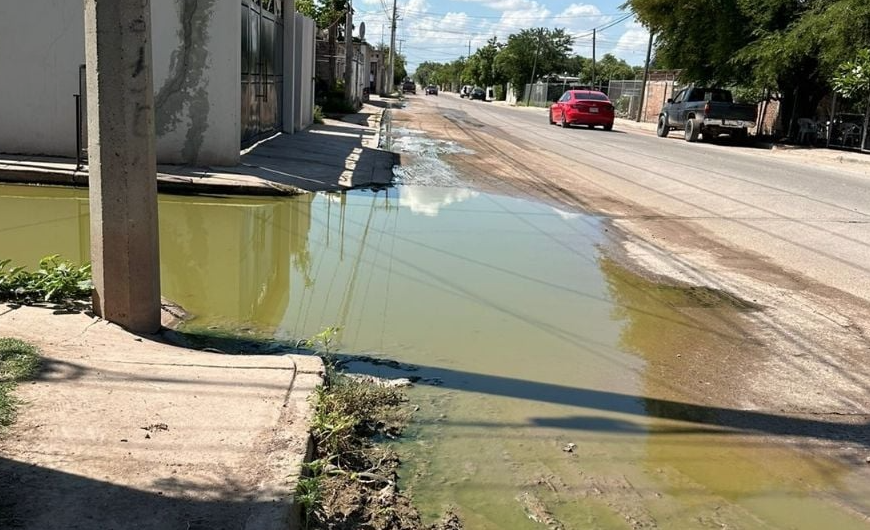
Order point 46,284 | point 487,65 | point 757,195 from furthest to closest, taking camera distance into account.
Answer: point 487,65 < point 757,195 < point 46,284

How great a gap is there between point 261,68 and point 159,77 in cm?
476

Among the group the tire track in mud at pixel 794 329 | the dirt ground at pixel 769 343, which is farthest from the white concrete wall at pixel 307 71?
the tire track in mud at pixel 794 329

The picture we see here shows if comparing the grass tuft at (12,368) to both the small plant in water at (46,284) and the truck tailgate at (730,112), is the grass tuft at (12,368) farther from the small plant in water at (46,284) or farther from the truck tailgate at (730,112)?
the truck tailgate at (730,112)

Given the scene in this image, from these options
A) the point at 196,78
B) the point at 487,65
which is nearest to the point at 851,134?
the point at 196,78

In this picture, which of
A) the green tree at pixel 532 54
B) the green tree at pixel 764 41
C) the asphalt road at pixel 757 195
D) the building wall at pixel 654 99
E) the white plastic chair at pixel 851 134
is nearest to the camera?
the asphalt road at pixel 757 195

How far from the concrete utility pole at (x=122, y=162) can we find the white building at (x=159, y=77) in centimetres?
705

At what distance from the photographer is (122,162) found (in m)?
A: 4.53

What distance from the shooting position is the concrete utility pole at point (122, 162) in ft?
14.4

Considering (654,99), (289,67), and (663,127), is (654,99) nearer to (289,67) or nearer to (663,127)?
(663,127)

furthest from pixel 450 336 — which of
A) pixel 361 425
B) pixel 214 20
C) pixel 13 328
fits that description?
pixel 214 20

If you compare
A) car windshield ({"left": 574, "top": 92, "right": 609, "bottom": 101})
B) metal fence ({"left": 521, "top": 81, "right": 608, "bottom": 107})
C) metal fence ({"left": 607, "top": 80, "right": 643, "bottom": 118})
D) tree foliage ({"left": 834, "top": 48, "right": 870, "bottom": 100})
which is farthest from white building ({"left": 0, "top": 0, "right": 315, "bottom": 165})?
metal fence ({"left": 521, "top": 81, "right": 608, "bottom": 107})

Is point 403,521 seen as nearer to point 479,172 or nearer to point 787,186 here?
point 479,172

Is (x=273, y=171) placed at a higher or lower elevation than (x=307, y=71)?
lower

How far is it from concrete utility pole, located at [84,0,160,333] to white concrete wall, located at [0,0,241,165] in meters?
7.05
